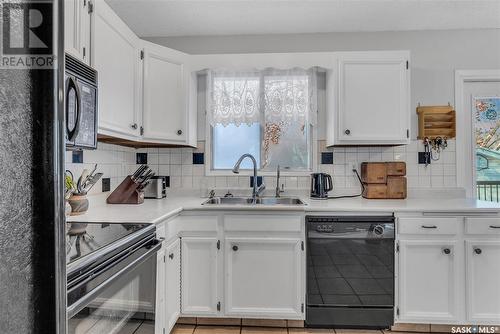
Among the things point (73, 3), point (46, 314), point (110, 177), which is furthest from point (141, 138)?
point (46, 314)

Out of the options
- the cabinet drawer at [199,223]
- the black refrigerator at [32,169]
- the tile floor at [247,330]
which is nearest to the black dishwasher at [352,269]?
the tile floor at [247,330]

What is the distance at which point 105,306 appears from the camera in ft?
3.29

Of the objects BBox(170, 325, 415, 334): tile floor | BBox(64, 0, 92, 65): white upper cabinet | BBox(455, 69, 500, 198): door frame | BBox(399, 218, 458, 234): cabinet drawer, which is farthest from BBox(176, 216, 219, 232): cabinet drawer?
BBox(455, 69, 500, 198): door frame

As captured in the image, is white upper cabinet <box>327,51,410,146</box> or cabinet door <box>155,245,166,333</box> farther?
white upper cabinet <box>327,51,410,146</box>

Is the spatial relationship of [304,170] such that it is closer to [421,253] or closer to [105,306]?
[421,253]

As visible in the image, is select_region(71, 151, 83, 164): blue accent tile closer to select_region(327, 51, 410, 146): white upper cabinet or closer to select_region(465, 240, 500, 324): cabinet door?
select_region(327, 51, 410, 146): white upper cabinet

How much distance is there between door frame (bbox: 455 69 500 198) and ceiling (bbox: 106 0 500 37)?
1.39ft

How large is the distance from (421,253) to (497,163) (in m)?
1.43

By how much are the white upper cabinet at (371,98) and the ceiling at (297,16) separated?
363mm

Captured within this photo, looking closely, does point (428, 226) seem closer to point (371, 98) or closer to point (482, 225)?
point (482, 225)

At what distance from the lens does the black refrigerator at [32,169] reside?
431 mm

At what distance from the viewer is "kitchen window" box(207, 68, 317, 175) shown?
2.50m

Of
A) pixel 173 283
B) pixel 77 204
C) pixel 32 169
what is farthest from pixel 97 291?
pixel 173 283

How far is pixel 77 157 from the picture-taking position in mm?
1888
